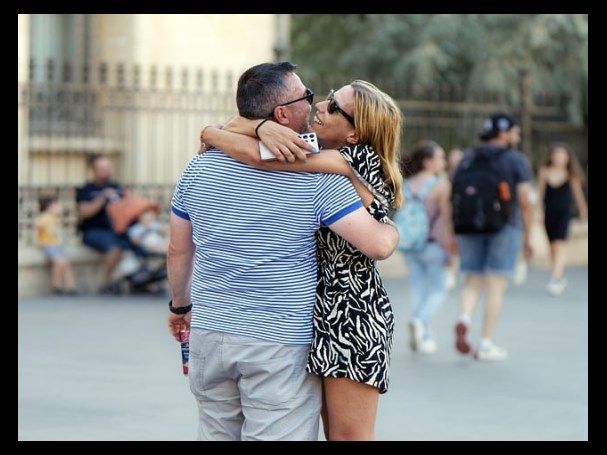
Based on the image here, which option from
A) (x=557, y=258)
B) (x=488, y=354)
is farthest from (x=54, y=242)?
(x=557, y=258)

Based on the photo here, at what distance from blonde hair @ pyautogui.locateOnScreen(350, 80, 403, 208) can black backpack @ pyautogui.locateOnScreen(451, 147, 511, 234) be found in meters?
5.10

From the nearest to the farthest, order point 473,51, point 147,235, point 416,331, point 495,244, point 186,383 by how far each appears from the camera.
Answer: point 186,383 < point 495,244 < point 416,331 < point 147,235 < point 473,51

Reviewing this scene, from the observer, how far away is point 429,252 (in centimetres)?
999

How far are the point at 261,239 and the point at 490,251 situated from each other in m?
5.56

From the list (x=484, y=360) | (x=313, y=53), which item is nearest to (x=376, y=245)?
(x=484, y=360)

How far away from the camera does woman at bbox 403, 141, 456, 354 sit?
9.93 metres

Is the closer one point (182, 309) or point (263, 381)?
point (263, 381)

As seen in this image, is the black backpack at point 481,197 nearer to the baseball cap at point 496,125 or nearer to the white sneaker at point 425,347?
the baseball cap at point 496,125

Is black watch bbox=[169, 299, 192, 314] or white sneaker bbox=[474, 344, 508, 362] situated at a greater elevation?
black watch bbox=[169, 299, 192, 314]

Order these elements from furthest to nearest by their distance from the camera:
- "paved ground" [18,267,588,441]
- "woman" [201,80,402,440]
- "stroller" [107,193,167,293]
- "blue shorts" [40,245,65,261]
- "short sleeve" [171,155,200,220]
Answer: "stroller" [107,193,167,293] → "blue shorts" [40,245,65,261] → "paved ground" [18,267,588,441] → "short sleeve" [171,155,200,220] → "woman" [201,80,402,440]

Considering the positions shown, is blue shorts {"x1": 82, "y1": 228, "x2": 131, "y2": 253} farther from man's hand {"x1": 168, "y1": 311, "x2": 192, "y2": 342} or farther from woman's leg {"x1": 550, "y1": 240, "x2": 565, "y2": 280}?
man's hand {"x1": 168, "y1": 311, "x2": 192, "y2": 342}

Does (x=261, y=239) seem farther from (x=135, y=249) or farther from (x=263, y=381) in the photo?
(x=135, y=249)

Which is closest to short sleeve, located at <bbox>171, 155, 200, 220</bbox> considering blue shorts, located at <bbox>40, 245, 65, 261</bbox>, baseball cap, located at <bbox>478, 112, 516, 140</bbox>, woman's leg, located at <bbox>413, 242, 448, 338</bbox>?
baseball cap, located at <bbox>478, 112, 516, 140</bbox>
